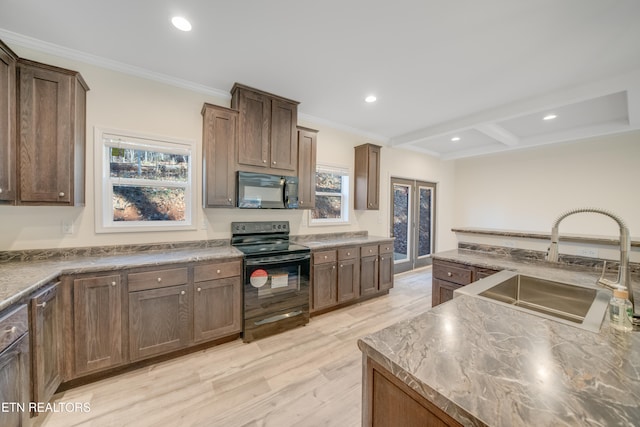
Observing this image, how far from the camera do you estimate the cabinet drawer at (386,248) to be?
12.6 ft

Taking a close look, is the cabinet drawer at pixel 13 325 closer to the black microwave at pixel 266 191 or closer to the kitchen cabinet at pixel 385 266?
the black microwave at pixel 266 191

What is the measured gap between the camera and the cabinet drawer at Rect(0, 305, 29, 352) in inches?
49.0

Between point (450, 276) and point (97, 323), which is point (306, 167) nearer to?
point (450, 276)

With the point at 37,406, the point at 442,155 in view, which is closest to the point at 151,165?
the point at 37,406

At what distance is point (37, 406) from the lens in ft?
5.06

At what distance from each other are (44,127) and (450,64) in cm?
361

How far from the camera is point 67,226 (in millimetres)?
2234

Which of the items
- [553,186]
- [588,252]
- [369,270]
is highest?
[553,186]

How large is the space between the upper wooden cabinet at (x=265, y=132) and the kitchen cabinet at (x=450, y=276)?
6.78ft

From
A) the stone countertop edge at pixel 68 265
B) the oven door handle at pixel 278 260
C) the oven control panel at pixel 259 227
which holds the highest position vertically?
the oven control panel at pixel 259 227

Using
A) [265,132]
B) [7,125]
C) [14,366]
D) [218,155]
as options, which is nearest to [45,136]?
[7,125]

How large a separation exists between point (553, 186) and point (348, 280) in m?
4.64

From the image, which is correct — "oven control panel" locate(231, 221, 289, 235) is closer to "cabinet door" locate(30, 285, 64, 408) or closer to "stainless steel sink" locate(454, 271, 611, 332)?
"cabinet door" locate(30, 285, 64, 408)

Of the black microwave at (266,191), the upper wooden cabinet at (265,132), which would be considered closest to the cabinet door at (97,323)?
the black microwave at (266,191)
